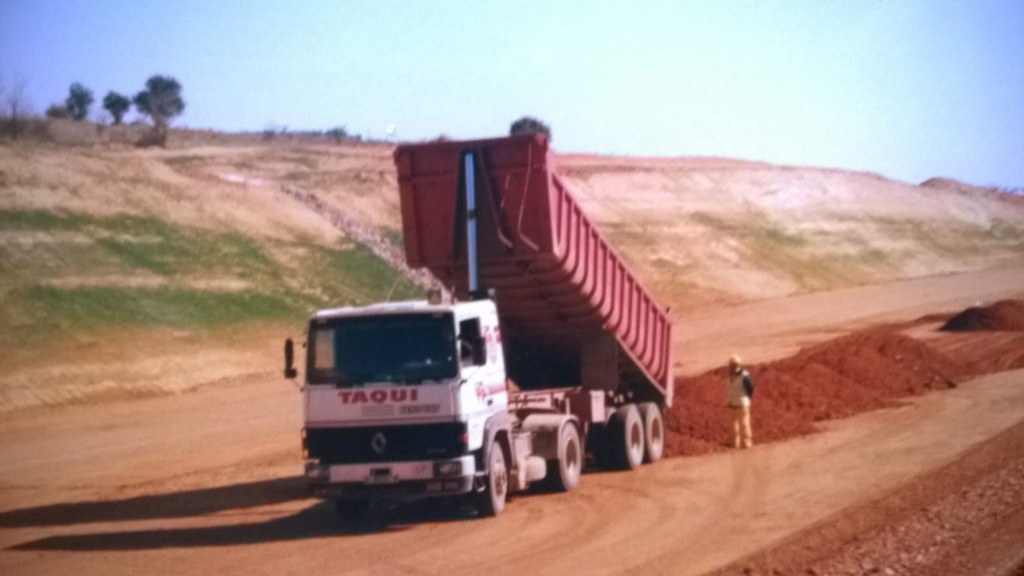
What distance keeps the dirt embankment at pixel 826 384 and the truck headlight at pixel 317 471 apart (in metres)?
8.02

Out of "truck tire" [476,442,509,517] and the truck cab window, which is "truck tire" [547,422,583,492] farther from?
the truck cab window

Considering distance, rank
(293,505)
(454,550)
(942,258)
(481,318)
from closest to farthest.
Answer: (454,550) → (481,318) → (293,505) → (942,258)

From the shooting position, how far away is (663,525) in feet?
48.6

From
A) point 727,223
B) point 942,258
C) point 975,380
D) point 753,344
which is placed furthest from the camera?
point 942,258

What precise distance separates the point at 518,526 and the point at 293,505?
14.1 ft

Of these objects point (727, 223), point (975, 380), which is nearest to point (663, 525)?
point (975, 380)

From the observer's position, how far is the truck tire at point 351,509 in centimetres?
1609

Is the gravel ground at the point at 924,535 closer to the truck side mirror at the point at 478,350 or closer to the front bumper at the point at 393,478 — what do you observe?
the front bumper at the point at 393,478

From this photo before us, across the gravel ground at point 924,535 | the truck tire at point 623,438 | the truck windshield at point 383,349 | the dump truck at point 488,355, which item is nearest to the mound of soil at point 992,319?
the dump truck at point 488,355

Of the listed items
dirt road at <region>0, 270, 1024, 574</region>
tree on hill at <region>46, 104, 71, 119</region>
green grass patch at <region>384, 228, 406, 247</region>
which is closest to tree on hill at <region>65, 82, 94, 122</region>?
tree on hill at <region>46, 104, 71, 119</region>

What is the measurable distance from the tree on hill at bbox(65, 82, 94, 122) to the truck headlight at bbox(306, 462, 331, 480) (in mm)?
84087

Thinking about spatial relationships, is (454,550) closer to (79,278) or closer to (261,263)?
(79,278)

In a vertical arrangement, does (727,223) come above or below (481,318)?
above

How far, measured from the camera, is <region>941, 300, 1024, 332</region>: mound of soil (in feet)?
119
